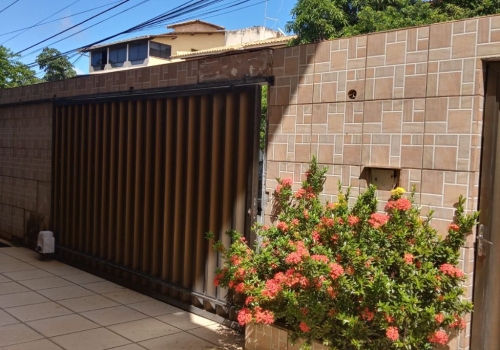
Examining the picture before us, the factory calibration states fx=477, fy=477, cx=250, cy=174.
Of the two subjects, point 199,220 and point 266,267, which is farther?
point 199,220

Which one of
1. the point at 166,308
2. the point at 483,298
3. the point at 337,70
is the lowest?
the point at 166,308

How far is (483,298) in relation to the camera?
2.81 metres

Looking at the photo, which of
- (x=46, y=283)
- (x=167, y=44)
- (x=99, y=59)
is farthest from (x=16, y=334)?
(x=99, y=59)

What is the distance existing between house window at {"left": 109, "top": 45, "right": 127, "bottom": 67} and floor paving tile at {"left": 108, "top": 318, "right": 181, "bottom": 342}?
31.0 m

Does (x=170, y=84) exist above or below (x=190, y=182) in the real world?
above

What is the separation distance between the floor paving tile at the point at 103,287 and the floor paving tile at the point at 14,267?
1168 mm

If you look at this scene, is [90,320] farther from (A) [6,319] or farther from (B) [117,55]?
(B) [117,55]

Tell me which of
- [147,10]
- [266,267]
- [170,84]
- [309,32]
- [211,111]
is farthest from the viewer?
[147,10]

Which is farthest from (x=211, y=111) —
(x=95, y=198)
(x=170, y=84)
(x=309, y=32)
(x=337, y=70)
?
(x=309, y=32)

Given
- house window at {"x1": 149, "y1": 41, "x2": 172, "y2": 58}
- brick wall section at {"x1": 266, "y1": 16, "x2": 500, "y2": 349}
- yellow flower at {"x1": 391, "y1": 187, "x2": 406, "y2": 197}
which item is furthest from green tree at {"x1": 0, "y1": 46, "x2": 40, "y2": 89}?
yellow flower at {"x1": 391, "y1": 187, "x2": 406, "y2": 197}

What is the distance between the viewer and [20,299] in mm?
4746

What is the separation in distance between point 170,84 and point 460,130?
292cm

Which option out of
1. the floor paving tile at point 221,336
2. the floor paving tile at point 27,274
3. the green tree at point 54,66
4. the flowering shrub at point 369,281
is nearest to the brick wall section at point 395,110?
the flowering shrub at point 369,281

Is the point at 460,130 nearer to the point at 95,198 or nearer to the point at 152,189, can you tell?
the point at 152,189
